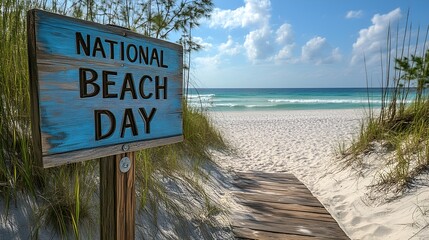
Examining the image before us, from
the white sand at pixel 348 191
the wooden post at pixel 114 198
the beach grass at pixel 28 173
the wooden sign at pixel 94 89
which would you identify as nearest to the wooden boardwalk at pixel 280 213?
the white sand at pixel 348 191

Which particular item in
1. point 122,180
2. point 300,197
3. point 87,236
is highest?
point 122,180

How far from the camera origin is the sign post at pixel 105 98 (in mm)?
785

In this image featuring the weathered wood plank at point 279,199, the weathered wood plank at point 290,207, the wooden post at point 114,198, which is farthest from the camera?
the weathered wood plank at point 279,199

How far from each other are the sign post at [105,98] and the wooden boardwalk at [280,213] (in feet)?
4.52

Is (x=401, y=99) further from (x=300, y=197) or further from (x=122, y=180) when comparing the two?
(x=122, y=180)

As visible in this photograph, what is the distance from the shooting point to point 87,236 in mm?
1440

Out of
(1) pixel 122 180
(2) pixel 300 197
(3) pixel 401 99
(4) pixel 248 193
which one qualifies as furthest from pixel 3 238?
(3) pixel 401 99

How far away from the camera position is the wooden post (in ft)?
3.47

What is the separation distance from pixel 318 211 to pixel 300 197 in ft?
1.21

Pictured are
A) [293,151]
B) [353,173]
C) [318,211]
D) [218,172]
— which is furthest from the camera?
[293,151]

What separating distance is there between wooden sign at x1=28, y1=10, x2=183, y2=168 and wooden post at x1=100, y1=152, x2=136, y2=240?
0.32ft

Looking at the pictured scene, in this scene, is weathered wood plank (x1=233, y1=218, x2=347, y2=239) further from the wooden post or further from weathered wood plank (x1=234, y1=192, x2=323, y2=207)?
the wooden post

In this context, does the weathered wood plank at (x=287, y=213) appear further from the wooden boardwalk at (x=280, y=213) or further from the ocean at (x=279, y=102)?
the ocean at (x=279, y=102)

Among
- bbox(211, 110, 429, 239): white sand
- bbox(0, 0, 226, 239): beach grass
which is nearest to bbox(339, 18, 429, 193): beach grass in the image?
bbox(211, 110, 429, 239): white sand
